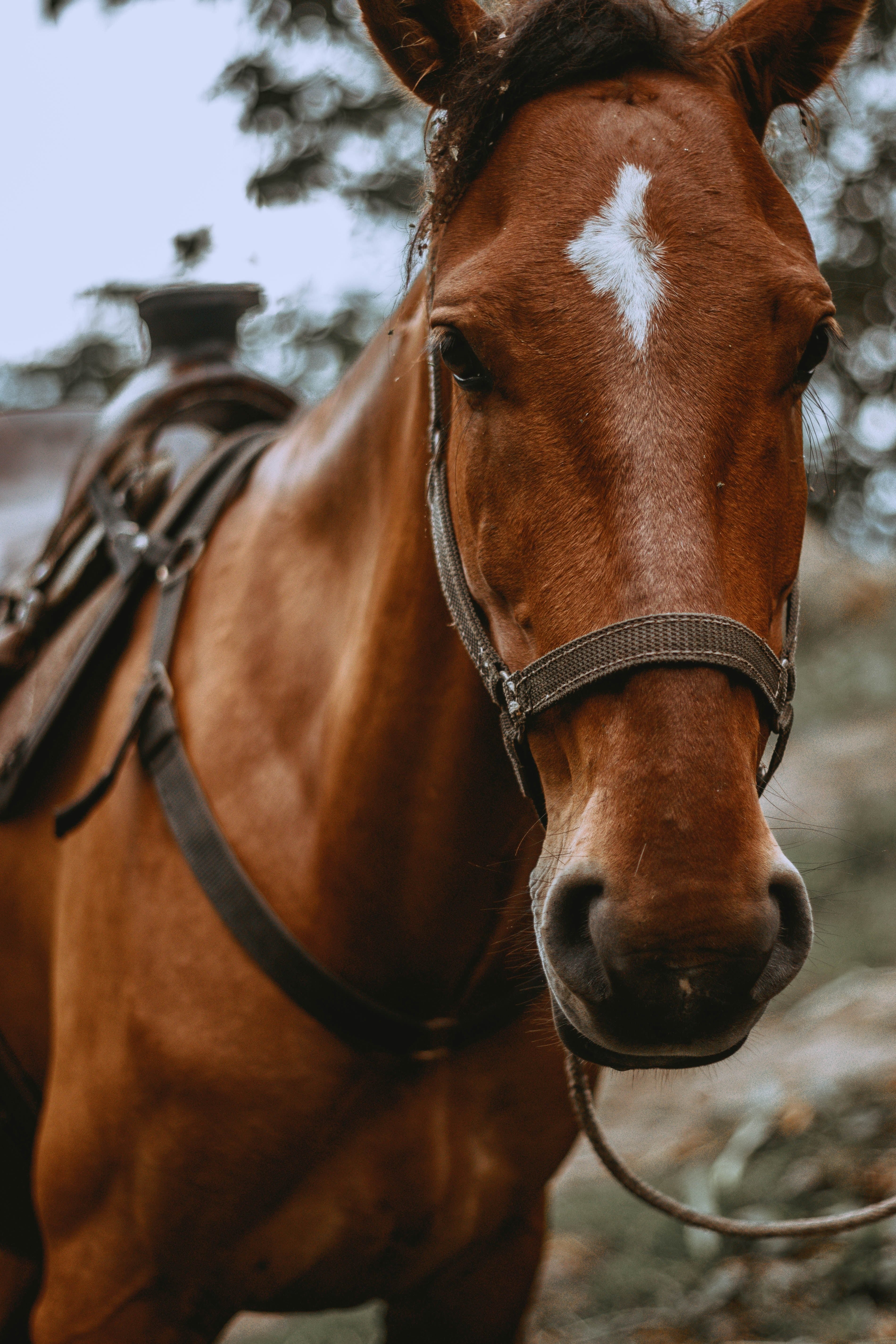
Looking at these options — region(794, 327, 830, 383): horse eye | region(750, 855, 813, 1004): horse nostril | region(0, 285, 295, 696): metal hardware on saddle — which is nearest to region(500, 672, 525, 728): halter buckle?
region(750, 855, 813, 1004): horse nostril

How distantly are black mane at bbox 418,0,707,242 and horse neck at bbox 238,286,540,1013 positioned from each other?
0.85 feet

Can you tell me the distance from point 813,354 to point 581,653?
53cm

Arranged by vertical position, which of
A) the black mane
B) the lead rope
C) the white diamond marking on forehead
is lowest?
the lead rope

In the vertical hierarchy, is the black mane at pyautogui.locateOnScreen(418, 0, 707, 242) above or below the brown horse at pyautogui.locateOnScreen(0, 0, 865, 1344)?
above

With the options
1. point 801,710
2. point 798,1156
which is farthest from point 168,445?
point 801,710

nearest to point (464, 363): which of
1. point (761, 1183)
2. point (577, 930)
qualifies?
point (577, 930)

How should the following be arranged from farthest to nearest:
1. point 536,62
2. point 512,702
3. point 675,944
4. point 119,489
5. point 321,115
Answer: point 321,115, point 119,489, point 536,62, point 512,702, point 675,944

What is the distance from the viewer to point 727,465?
122 centimetres

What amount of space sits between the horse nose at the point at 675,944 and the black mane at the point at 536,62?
95cm

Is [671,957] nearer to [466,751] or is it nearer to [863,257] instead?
[466,751]

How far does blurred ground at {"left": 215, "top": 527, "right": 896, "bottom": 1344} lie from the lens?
2.76m

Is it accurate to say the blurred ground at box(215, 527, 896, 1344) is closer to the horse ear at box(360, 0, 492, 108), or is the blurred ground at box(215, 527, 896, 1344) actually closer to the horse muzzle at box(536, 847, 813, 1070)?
the horse muzzle at box(536, 847, 813, 1070)

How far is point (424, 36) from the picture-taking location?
60.4 inches

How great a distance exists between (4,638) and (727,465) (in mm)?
1695
